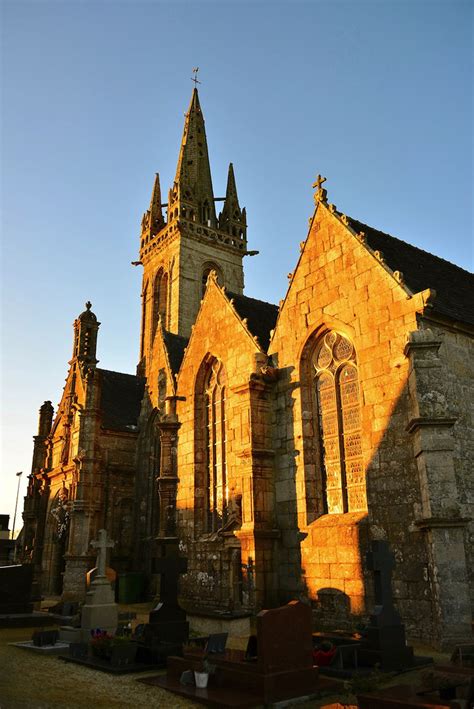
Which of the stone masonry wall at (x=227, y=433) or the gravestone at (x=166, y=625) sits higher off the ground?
the stone masonry wall at (x=227, y=433)

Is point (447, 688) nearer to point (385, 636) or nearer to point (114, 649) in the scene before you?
point (385, 636)

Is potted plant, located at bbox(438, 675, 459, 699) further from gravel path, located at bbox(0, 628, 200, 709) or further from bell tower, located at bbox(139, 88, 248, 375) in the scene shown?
bell tower, located at bbox(139, 88, 248, 375)

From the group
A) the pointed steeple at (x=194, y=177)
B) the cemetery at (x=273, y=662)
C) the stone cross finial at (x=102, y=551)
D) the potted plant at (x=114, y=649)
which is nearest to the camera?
the cemetery at (x=273, y=662)

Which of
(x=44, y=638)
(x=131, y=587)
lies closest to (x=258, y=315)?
(x=131, y=587)

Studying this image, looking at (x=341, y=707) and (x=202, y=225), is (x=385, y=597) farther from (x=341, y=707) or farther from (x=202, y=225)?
(x=202, y=225)

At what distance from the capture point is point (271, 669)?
7.85 metres

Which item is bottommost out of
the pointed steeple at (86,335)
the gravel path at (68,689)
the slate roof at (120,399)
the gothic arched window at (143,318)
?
the gravel path at (68,689)

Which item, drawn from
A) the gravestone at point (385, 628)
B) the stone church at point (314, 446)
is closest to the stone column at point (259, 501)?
the stone church at point (314, 446)

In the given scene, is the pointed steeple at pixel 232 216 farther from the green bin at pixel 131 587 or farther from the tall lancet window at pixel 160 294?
the green bin at pixel 131 587

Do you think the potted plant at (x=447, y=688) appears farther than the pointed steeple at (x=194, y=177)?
No

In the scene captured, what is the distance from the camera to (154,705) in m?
7.67

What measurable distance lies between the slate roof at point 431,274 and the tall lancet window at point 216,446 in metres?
6.51

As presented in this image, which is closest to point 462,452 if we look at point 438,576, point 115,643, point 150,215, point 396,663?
point 438,576

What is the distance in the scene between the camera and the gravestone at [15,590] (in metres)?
17.7
